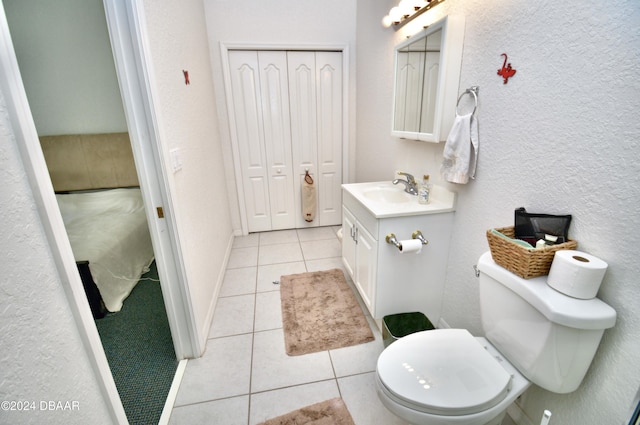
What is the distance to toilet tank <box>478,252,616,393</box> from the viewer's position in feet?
2.74

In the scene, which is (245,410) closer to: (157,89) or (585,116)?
(157,89)

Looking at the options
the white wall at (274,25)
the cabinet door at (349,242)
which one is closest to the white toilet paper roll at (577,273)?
the cabinet door at (349,242)

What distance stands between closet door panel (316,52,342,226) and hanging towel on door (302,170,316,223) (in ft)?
0.46

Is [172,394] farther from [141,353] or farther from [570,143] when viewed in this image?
[570,143]

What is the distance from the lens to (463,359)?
104 centimetres

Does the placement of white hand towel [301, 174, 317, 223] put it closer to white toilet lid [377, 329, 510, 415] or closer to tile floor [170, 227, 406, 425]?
tile floor [170, 227, 406, 425]

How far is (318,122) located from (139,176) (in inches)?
86.0

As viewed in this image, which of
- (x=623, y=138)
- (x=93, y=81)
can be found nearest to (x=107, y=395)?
(x=623, y=138)

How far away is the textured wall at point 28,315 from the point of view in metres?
0.52

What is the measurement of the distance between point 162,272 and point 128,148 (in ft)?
6.57

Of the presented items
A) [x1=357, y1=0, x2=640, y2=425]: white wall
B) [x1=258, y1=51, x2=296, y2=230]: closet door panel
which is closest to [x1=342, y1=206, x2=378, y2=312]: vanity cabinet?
[x1=357, y1=0, x2=640, y2=425]: white wall

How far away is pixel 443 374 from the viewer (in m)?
0.99

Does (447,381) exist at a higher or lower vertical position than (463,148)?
Answer: lower

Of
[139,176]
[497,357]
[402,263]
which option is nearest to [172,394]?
[139,176]
